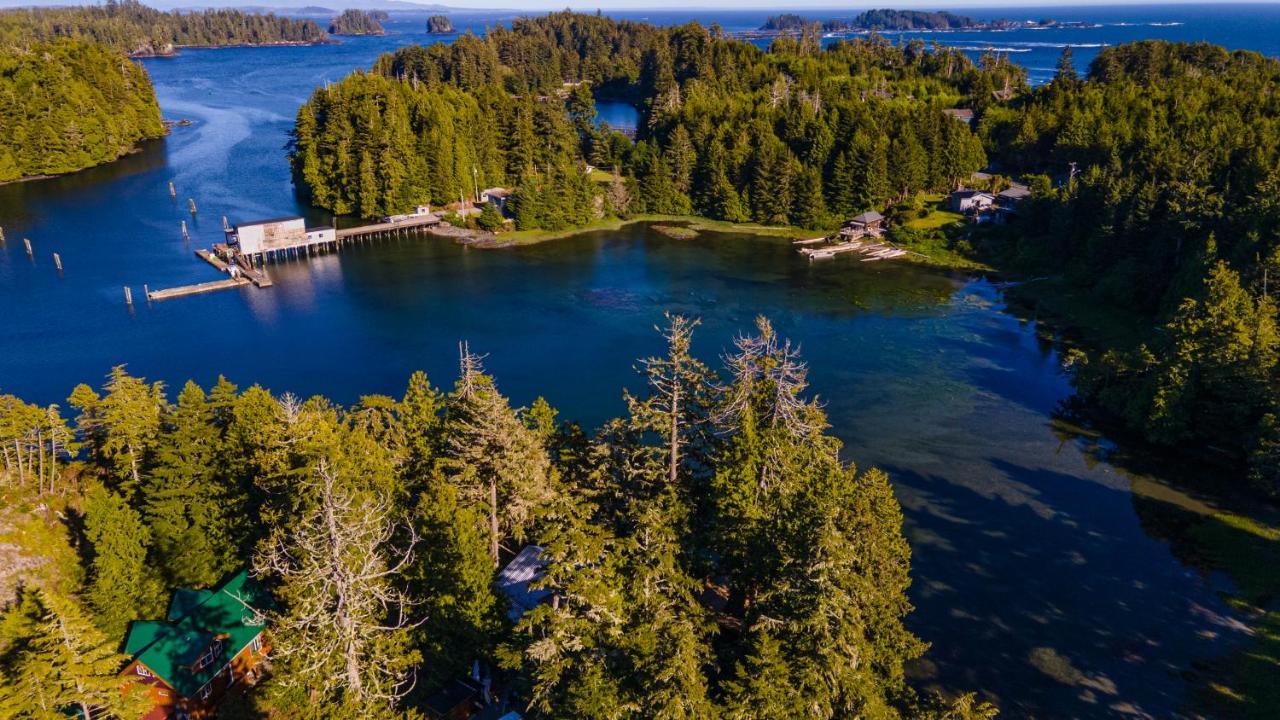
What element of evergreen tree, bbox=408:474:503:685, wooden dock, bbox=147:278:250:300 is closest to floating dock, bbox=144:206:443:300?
wooden dock, bbox=147:278:250:300

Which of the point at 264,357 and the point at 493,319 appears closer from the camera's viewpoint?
the point at 264,357

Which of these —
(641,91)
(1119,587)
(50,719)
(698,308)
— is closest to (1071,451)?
(1119,587)

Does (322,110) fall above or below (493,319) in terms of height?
above

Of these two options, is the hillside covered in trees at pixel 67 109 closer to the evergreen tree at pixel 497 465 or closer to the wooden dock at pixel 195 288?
the wooden dock at pixel 195 288

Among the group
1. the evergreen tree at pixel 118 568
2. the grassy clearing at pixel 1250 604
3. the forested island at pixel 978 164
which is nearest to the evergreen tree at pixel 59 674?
the evergreen tree at pixel 118 568

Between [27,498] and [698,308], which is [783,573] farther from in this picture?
[698,308]

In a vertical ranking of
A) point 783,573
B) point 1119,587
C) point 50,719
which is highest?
point 783,573

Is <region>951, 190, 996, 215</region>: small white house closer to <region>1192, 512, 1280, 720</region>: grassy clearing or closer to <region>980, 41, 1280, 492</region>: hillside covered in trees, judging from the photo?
<region>980, 41, 1280, 492</region>: hillside covered in trees

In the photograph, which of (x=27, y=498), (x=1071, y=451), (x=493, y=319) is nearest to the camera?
(x=27, y=498)
